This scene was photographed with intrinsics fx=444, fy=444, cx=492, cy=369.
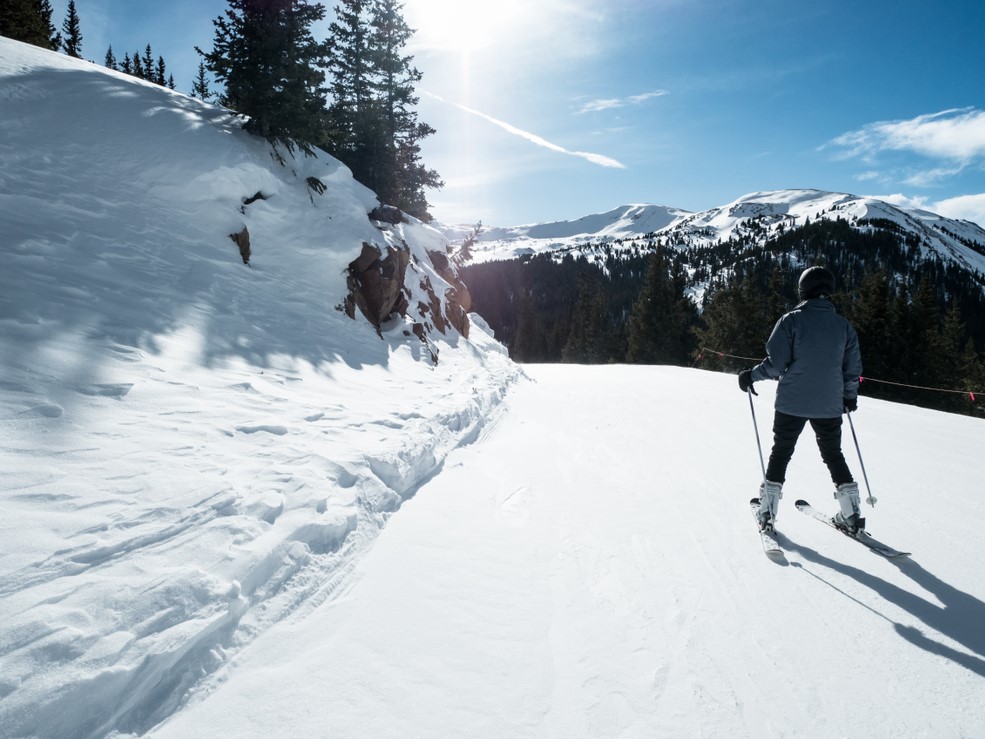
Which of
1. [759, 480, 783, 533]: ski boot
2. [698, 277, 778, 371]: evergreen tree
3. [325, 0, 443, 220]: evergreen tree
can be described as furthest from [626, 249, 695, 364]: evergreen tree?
[759, 480, 783, 533]: ski boot

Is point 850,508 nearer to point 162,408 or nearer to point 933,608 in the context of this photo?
point 933,608

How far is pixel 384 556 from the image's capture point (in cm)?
357

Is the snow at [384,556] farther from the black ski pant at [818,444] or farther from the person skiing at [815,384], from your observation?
the black ski pant at [818,444]

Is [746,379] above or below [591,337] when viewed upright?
above

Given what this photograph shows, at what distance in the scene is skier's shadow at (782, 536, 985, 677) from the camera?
8.86 feet

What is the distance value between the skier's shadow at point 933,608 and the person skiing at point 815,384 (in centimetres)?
50

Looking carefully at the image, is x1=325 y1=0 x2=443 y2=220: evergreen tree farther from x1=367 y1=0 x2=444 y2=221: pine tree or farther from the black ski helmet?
the black ski helmet

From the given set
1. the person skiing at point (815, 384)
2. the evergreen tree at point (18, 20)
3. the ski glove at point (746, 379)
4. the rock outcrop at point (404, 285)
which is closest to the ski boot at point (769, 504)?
the person skiing at point (815, 384)

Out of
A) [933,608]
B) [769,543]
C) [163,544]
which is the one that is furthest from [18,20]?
[933,608]

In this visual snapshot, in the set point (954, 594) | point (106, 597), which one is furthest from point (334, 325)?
point (954, 594)

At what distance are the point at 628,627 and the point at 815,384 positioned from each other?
2746 millimetres

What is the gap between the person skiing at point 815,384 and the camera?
395 centimetres

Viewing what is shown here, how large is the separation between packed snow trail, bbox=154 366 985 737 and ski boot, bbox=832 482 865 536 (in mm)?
166

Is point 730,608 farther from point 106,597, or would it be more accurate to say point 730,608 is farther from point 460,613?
point 106,597
